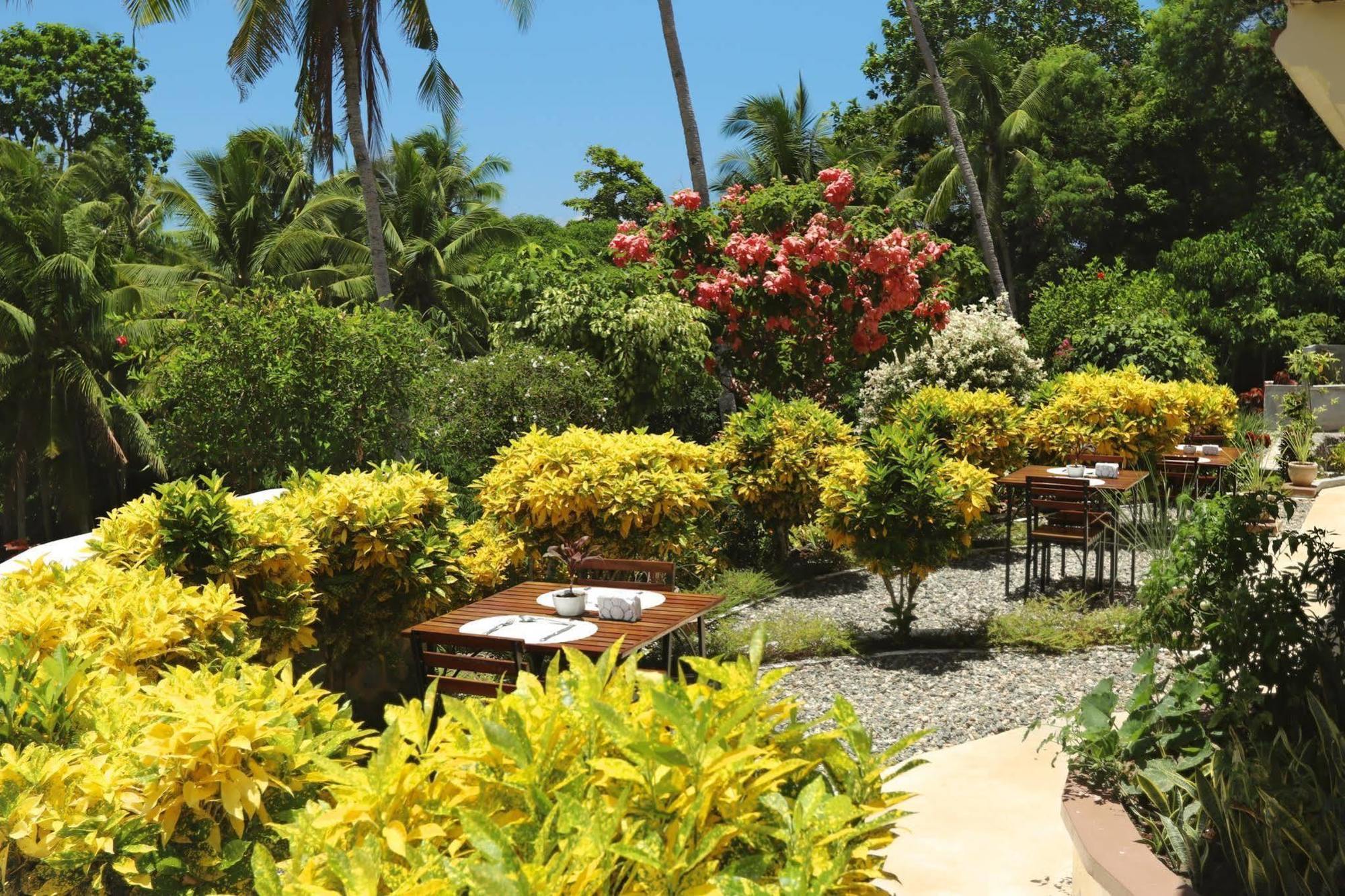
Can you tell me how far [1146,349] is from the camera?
13648 millimetres

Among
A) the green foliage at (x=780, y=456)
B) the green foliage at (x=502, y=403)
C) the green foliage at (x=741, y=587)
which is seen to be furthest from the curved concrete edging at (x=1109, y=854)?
the green foliage at (x=502, y=403)

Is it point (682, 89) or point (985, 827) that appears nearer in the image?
point (985, 827)

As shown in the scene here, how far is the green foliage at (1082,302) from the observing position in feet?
60.5

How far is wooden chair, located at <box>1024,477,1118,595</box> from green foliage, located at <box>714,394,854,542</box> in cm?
162

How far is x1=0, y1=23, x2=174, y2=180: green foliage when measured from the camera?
32.7 metres

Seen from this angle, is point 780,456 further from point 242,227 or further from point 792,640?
point 242,227

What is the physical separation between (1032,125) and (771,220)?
15.8 meters

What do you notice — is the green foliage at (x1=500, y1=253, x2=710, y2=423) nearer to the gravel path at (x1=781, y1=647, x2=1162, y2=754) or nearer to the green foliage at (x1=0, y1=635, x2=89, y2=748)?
the gravel path at (x1=781, y1=647, x2=1162, y2=754)

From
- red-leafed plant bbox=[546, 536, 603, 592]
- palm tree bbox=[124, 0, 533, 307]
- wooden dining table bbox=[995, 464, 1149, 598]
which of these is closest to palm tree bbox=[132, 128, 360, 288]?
palm tree bbox=[124, 0, 533, 307]

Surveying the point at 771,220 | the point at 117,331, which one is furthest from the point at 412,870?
the point at 117,331

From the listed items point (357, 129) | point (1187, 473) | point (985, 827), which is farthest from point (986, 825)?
point (357, 129)

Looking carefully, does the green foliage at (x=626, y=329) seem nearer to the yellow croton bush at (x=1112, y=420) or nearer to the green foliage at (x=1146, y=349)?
the yellow croton bush at (x=1112, y=420)

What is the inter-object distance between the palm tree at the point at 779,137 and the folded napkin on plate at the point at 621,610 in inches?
800

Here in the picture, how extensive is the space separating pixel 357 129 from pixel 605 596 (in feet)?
33.5
